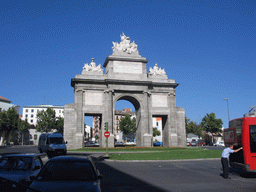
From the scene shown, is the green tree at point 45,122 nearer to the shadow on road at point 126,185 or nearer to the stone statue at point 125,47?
the stone statue at point 125,47

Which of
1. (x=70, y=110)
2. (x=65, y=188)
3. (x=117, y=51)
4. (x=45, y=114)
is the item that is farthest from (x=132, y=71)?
(x=45, y=114)

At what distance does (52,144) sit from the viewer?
24.4 m

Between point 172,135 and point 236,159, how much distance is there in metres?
29.7

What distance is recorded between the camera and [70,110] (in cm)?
4050

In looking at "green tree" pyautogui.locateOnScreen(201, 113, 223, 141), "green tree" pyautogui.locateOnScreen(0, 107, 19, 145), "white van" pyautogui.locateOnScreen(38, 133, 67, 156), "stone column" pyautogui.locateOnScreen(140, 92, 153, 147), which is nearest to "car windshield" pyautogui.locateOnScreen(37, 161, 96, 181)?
"white van" pyautogui.locateOnScreen(38, 133, 67, 156)

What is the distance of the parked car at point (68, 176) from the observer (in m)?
5.66

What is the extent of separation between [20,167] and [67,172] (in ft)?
9.64

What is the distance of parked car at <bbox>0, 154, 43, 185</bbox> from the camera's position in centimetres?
771

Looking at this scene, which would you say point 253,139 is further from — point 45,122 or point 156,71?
point 45,122

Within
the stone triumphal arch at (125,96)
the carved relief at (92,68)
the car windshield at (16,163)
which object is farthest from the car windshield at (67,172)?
the carved relief at (92,68)

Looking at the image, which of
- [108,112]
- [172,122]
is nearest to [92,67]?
[108,112]

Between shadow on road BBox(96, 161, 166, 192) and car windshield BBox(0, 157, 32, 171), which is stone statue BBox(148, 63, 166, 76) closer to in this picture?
shadow on road BBox(96, 161, 166, 192)

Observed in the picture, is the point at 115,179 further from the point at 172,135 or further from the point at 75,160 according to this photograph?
the point at 172,135

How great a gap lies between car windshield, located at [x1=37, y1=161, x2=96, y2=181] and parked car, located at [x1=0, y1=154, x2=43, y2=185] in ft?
6.08
